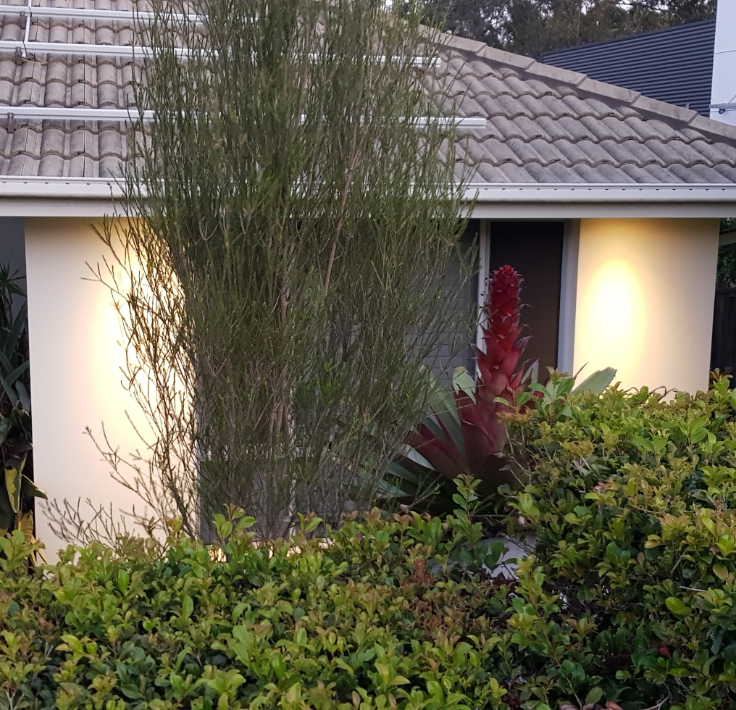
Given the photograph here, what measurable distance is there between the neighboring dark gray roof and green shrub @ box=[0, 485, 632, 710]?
2204 cm

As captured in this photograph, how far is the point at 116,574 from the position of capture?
108 inches

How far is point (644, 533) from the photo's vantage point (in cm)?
263

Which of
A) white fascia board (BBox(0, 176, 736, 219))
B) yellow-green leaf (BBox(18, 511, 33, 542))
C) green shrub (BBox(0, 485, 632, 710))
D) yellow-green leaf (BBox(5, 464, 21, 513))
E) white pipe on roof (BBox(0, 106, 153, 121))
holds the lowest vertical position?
yellow-green leaf (BBox(18, 511, 33, 542))

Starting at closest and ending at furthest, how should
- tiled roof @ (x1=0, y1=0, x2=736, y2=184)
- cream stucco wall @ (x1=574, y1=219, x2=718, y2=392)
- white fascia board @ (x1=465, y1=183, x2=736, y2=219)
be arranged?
tiled roof @ (x1=0, y1=0, x2=736, y2=184), white fascia board @ (x1=465, y1=183, x2=736, y2=219), cream stucco wall @ (x1=574, y1=219, x2=718, y2=392)

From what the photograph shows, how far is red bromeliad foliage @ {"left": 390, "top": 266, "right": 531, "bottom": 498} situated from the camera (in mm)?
5180

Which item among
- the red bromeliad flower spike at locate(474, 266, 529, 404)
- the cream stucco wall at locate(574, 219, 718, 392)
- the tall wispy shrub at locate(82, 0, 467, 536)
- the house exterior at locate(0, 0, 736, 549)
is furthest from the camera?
the cream stucco wall at locate(574, 219, 718, 392)

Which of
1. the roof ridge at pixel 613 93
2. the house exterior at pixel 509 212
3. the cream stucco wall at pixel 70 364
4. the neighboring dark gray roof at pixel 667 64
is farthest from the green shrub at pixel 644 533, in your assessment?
the neighboring dark gray roof at pixel 667 64

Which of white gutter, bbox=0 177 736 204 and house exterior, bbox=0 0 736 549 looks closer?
white gutter, bbox=0 177 736 204

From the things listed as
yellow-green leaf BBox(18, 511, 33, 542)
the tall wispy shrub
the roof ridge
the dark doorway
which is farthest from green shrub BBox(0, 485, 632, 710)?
the roof ridge

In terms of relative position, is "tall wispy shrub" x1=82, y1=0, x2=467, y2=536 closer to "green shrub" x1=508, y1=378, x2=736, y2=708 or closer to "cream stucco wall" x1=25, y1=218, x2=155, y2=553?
"green shrub" x1=508, y1=378, x2=736, y2=708

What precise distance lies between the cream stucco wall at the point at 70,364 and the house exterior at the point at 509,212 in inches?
0.4

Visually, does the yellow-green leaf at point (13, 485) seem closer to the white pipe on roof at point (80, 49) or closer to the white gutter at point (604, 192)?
the white pipe on roof at point (80, 49)

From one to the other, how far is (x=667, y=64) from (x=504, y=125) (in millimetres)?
20120

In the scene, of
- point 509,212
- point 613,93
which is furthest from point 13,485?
point 613,93
